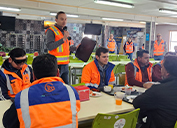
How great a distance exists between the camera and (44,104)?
4.24 feet

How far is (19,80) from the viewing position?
253cm

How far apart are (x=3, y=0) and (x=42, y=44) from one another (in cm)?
761

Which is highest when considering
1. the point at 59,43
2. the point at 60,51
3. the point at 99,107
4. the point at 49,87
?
the point at 59,43

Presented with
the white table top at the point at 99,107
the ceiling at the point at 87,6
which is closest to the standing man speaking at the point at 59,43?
the white table top at the point at 99,107

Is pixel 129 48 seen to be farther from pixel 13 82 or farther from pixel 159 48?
pixel 13 82

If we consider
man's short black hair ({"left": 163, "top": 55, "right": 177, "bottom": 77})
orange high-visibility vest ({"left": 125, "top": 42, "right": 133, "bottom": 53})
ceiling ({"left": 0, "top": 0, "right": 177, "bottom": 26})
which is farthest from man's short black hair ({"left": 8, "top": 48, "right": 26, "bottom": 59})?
orange high-visibility vest ({"left": 125, "top": 42, "right": 133, "bottom": 53})

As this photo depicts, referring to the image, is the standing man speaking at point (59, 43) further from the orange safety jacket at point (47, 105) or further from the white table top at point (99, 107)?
the orange safety jacket at point (47, 105)

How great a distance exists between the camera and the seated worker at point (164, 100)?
1.88 meters

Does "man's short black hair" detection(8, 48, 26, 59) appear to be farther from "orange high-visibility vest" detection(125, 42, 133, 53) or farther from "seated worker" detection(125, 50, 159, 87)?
"orange high-visibility vest" detection(125, 42, 133, 53)

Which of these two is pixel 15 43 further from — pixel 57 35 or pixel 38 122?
pixel 38 122

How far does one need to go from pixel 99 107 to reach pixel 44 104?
88 cm

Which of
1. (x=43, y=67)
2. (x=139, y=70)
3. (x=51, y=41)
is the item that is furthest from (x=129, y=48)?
(x=43, y=67)

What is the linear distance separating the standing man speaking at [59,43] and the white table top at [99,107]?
4.42 feet

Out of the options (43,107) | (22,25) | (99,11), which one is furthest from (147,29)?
(43,107)
